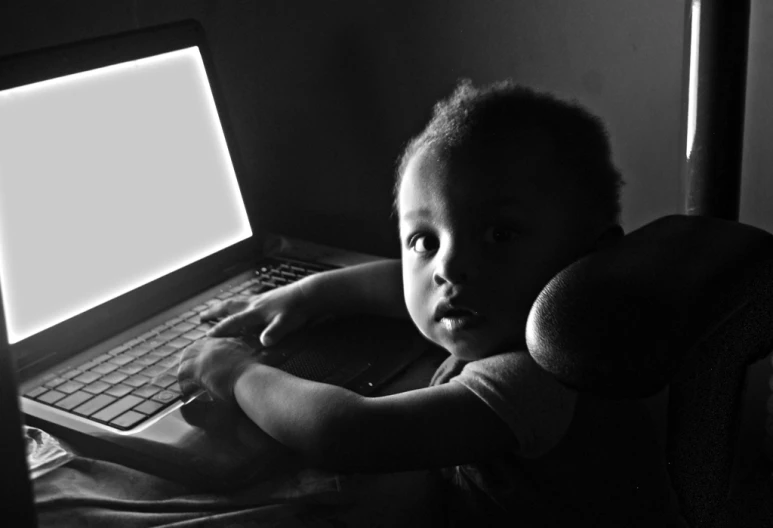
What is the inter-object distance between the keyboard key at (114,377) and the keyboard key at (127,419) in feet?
0.24

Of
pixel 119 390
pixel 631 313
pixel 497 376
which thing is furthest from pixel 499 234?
pixel 119 390

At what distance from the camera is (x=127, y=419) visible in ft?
2.40

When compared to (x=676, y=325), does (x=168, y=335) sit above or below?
below

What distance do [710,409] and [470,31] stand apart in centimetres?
66

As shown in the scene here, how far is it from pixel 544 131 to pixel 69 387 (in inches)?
20.0

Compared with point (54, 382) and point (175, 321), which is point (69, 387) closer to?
point (54, 382)

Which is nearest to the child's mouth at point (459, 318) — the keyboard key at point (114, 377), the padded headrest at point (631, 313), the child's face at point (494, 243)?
the child's face at point (494, 243)

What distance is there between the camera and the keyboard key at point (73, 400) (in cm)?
76

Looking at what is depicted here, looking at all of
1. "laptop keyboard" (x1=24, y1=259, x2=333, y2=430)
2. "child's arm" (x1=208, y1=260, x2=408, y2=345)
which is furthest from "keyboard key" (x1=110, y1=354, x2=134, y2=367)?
"child's arm" (x1=208, y1=260, x2=408, y2=345)

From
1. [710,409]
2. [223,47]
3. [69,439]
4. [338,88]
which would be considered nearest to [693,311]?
[710,409]

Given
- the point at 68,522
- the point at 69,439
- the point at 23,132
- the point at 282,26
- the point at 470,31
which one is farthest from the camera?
the point at 282,26

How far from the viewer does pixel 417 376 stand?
83 cm

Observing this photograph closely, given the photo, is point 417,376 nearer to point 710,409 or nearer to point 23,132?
point 710,409

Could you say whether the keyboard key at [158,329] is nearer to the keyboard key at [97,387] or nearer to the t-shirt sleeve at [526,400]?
the keyboard key at [97,387]
